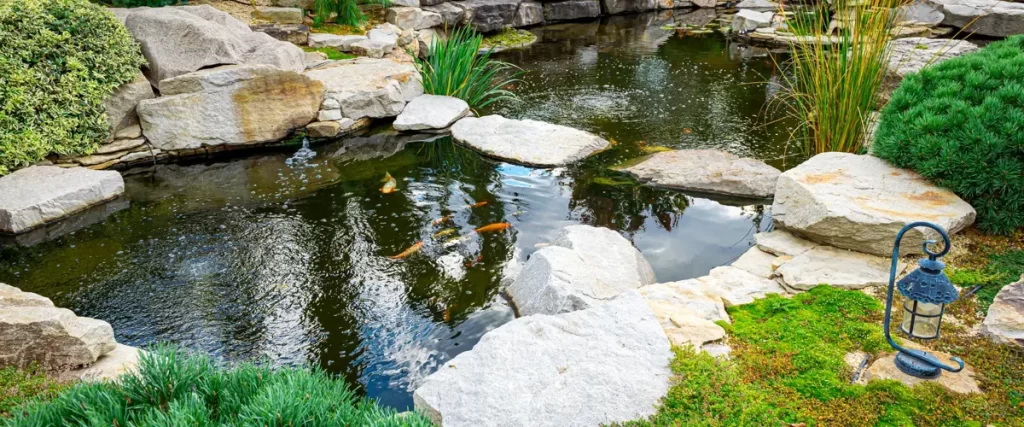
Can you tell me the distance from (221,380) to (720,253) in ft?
12.0

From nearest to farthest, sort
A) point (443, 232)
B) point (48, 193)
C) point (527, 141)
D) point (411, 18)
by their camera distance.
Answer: point (443, 232) < point (48, 193) < point (527, 141) < point (411, 18)

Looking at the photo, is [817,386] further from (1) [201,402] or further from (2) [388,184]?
(2) [388,184]

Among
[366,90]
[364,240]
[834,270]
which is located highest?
[366,90]

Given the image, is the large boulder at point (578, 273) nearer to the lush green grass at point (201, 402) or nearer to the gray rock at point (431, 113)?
the lush green grass at point (201, 402)

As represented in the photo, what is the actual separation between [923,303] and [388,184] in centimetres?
452

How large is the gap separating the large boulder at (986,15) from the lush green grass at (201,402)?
41.9 ft

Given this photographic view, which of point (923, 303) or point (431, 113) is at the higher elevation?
point (923, 303)

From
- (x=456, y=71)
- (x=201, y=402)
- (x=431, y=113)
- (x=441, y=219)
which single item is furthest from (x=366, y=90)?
(x=201, y=402)

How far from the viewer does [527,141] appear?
689cm

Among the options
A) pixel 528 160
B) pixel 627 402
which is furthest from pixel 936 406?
pixel 528 160

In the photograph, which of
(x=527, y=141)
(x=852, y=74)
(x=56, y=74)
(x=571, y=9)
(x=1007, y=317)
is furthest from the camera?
(x=571, y=9)

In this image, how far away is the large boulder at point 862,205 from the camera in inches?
158

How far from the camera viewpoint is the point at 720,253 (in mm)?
4863

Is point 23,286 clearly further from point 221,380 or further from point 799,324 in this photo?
point 799,324
